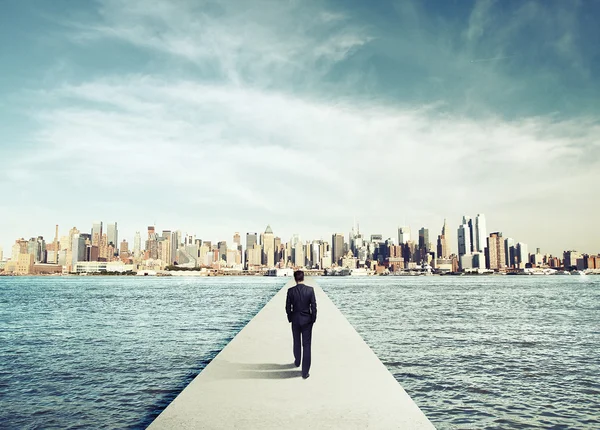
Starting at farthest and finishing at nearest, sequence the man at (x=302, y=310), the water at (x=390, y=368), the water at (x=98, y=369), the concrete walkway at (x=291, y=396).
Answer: the water at (x=98, y=369) < the water at (x=390, y=368) < the man at (x=302, y=310) < the concrete walkway at (x=291, y=396)

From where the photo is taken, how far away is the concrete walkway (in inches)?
276

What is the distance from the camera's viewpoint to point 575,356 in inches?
708

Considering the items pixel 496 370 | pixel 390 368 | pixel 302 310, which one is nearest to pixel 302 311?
pixel 302 310

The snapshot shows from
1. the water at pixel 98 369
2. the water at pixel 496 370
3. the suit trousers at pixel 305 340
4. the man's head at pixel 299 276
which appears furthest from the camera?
the water at pixel 98 369

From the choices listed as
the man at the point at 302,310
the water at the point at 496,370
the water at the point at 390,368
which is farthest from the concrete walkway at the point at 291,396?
the water at the point at 496,370

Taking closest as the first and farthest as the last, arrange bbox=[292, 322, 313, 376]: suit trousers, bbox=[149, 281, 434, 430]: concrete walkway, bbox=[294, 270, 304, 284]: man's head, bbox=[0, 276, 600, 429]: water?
bbox=[149, 281, 434, 430]: concrete walkway, bbox=[292, 322, 313, 376]: suit trousers, bbox=[294, 270, 304, 284]: man's head, bbox=[0, 276, 600, 429]: water

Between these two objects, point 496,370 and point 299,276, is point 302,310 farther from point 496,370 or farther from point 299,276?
point 496,370

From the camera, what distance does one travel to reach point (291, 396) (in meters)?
8.30

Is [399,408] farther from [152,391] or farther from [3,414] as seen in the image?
[3,414]

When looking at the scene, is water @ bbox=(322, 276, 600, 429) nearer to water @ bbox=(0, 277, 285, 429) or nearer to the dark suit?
the dark suit

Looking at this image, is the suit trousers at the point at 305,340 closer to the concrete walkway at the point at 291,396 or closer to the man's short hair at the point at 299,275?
the concrete walkway at the point at 291,396

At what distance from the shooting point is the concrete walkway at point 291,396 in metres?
7.00

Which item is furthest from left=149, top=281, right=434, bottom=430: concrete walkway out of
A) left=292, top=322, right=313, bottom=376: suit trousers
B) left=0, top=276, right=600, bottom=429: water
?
left=0, top=276, right=600, bottom=429: water

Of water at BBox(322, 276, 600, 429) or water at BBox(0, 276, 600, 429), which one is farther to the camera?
water at BBox(0, 276, 600, 429)
